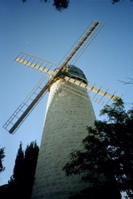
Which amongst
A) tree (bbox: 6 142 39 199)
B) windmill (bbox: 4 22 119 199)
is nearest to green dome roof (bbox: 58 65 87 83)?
windmill (bbox: 4 22 119 199)

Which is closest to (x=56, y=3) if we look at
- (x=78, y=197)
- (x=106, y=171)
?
(x=106, y=171)

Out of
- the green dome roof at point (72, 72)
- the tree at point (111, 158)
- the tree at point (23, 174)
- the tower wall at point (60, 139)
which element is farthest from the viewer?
the green dome roof at point (72, 72)

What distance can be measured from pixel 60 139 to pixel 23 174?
3772 millimetres

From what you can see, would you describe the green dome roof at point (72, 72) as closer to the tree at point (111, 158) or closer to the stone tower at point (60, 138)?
the stone tower at point (60, 138)

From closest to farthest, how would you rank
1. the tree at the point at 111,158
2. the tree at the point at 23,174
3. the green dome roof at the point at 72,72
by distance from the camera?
the tree at the point at 111,158 < the tree at the point at 23,174 < the green dome roof at the point at 72,72

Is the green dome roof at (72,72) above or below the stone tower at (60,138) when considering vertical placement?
above

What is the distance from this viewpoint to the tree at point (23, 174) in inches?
374

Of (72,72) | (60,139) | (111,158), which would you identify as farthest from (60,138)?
(72,72)

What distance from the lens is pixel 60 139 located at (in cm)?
920

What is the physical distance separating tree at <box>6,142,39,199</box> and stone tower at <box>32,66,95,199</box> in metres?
1.56

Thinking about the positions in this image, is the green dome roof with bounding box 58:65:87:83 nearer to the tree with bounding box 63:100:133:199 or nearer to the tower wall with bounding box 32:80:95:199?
the tower wall with bounding box 32:80:95:199

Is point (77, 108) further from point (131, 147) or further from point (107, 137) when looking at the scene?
point (131, 147)

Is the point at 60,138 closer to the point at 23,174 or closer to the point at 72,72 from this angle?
the point at 23,174

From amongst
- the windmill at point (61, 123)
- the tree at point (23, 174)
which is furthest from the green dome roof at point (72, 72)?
the tree at point (23, 174)
